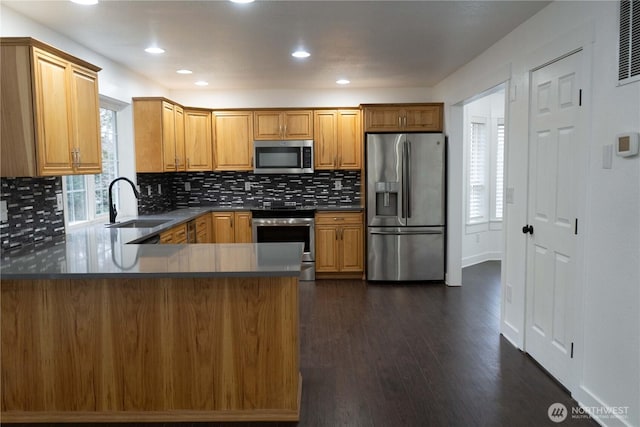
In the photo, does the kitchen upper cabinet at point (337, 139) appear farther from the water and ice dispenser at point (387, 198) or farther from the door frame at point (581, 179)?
the door frame at point (581, 179)

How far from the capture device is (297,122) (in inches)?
239

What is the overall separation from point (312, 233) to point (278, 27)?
290cm

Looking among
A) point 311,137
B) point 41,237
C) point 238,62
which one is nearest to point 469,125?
point 311,137

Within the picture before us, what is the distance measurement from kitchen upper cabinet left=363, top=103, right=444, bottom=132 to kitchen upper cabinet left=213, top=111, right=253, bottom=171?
5.14 ft

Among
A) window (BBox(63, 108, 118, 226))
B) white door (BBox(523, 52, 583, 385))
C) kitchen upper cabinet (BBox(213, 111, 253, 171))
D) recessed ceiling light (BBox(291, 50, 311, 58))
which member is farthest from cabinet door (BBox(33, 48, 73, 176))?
white door (BBox(523, 52, 583, 385))

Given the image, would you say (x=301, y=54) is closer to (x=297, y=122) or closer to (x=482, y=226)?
(x=297, y=122)

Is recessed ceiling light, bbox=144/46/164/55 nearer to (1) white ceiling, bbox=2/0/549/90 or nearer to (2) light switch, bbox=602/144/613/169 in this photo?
(1) white ceiling, bbox=2/0/549/90

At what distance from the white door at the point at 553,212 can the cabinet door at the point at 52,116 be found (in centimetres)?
323

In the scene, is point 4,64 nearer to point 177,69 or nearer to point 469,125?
point 177,69

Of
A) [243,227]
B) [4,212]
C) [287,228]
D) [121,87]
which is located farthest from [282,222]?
[4,212]

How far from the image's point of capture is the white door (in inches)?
112

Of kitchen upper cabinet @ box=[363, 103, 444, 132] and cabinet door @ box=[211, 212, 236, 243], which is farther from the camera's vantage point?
cabinet door @ box=[211, 212, 236, 243]

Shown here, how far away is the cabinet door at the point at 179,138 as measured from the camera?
18.2 ft

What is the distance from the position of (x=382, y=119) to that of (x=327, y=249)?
5.81 ft
